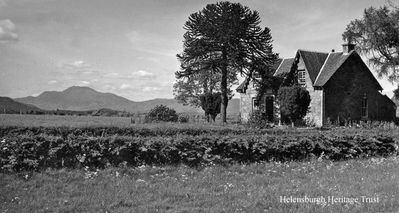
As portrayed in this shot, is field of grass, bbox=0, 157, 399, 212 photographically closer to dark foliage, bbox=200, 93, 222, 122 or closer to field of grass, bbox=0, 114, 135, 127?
field of grass, bbox=0, 114, 135, 127

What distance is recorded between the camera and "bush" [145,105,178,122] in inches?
1345

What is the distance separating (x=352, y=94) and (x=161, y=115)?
707 inches

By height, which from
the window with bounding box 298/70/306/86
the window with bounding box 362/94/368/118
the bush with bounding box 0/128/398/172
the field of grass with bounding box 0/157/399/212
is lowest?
the field of grass with bounding box 0/157/399/212

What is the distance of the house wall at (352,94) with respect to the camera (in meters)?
33.5

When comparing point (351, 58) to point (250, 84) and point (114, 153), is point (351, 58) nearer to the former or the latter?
point (250, 84)

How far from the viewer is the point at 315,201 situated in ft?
Answer: 23.1

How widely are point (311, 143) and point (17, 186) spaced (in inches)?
359

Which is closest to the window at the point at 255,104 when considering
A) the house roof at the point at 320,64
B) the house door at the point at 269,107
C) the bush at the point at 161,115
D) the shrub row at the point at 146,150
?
the house door at the point at 269,107

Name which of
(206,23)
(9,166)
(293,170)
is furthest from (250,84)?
(9,166)

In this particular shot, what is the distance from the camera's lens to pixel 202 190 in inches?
304

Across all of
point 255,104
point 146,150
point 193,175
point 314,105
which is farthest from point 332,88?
point 193,175

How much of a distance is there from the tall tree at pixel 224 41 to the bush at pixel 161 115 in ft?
11.6

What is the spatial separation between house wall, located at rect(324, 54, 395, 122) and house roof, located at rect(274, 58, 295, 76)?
4.85 metres

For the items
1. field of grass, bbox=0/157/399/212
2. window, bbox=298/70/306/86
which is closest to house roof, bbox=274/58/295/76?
window, bbox=298/70/306/86
